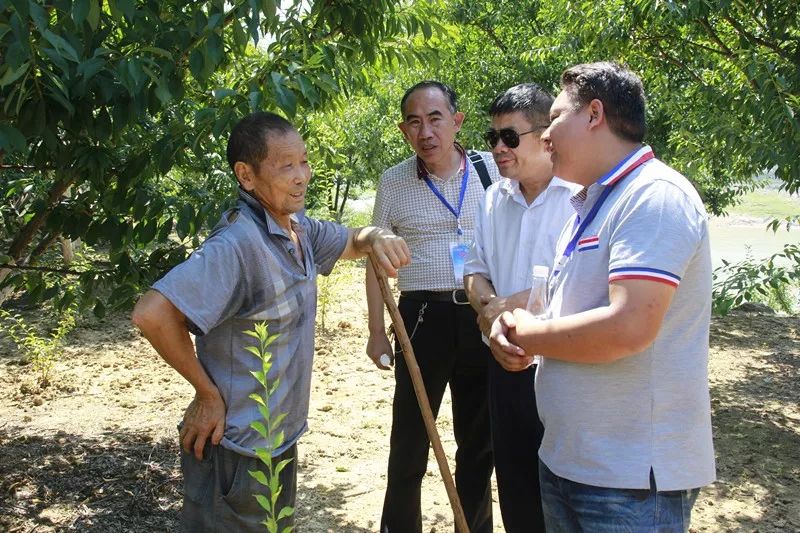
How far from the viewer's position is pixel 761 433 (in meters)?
5.37

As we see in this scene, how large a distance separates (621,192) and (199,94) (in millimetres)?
2470

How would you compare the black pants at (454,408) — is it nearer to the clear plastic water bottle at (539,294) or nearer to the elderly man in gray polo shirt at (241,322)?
the clear plastic water bottle at (539,294)

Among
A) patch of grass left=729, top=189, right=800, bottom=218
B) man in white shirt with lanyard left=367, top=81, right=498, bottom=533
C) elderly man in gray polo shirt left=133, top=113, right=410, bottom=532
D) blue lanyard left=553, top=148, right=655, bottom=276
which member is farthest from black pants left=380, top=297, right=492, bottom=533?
patch of grass left=729, top=189, right=800, bottom=218

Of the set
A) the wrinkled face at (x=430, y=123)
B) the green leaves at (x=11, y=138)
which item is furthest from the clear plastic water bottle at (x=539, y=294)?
the green leaves at (x=11, y=138)

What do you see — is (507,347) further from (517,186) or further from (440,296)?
(440,296)

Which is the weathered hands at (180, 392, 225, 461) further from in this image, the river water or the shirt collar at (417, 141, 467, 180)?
the river water

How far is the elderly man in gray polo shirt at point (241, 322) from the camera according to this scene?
A: 2107 mm

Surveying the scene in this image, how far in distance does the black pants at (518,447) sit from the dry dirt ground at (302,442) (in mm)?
1303

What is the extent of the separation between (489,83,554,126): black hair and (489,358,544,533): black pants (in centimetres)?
89

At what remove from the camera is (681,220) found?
67.7 inches

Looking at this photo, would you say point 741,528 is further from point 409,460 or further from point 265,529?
point 265,529

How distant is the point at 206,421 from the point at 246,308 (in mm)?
331

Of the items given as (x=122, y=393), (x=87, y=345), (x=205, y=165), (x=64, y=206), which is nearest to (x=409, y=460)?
(x=205, y=165)

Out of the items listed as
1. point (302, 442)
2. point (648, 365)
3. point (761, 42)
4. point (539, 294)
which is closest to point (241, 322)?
point (539, 294)
